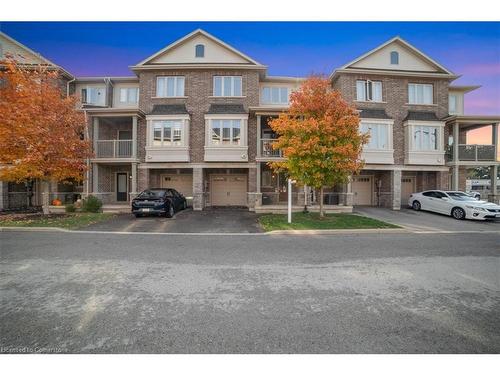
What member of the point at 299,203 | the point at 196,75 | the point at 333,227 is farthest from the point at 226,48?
the point at 333,227

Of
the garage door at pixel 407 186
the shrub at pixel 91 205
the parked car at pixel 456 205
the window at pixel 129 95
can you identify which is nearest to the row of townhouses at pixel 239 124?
the window at pixel 129 95

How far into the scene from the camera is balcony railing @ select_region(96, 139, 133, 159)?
1753 cm

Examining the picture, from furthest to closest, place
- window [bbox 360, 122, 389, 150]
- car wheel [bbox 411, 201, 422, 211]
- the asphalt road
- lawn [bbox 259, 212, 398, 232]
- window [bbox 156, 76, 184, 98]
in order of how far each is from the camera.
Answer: window [bbox 156, 76, 184, 98], window [bbox 360, 122, 389, 150], car wheel [bbox 411, 201, 422, 211], lawn [bbox 259, 212, 398, 232], the asphalt road

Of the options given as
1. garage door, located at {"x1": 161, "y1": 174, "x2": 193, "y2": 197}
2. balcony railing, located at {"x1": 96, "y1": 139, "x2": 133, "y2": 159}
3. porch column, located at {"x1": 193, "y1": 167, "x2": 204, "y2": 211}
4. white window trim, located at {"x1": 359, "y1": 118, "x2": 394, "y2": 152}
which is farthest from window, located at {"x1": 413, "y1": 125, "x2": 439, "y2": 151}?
balcony railing, located at {"x1": 96, "y1": 139, "x2": 133, "y2": 159}

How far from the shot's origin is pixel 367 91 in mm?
18484

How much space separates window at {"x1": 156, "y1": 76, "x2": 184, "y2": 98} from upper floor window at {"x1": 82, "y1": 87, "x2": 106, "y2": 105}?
18.7 feet

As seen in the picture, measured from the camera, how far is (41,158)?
Result: 39.8 ft

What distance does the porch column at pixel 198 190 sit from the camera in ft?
56.0

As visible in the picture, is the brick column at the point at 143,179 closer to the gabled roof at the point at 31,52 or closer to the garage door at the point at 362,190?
the gabled roof at the point at 31,52

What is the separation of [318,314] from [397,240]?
665 centimetres

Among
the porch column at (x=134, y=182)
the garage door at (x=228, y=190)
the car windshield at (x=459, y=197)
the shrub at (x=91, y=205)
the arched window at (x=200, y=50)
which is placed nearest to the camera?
the car windshield at (x=459, y=197)

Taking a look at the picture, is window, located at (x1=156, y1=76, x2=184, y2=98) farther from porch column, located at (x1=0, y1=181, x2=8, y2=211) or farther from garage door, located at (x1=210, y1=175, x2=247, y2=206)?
porch column, located at (x1=0, y1=181, x2=8, y2=211)

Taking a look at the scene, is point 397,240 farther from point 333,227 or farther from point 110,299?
point 110,299

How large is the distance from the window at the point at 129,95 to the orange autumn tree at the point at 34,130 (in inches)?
269
